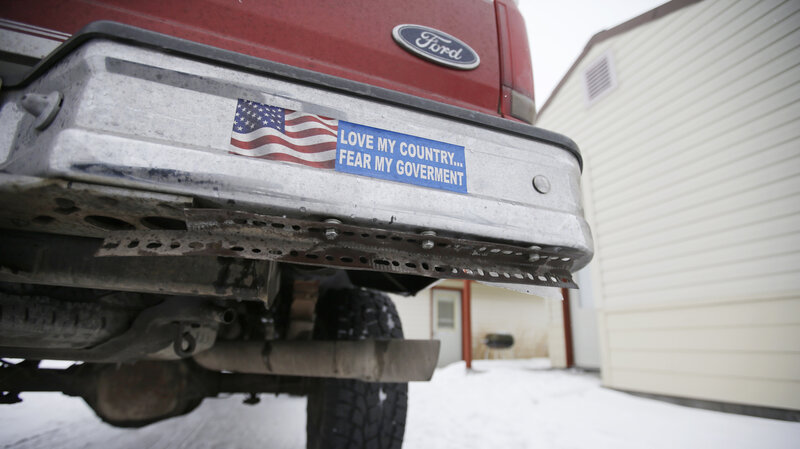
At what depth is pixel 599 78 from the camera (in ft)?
20.1

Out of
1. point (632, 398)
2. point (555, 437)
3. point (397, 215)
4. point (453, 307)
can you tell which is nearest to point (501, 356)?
point (453, 307)

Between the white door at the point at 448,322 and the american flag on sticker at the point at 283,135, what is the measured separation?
9720 millimetres

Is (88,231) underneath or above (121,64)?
underneath

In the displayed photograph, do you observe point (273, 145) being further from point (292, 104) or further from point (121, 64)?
point (121, 64)

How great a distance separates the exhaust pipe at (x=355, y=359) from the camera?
57.0 inches

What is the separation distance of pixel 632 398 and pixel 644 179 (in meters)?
2.61

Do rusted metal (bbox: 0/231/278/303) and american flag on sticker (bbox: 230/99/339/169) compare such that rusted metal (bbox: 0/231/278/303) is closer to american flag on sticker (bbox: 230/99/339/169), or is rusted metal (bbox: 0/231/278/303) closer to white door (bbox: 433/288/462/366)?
american flag on sticker (bbox: 230/99/339/169)

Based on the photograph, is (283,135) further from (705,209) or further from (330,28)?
(705,209)

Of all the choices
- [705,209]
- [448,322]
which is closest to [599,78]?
[705,209]

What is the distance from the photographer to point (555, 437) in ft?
9.32

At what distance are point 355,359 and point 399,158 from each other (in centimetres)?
83

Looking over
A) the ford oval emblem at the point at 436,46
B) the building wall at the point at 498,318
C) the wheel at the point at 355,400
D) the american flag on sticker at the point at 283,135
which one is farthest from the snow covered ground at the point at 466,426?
the building wall at the point at 498,318

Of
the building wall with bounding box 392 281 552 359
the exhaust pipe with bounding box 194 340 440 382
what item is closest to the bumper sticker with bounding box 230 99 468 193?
the exhaust pipe with bounding box 194 340 440 382

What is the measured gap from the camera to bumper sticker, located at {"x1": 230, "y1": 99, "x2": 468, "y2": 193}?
0.89 metres
